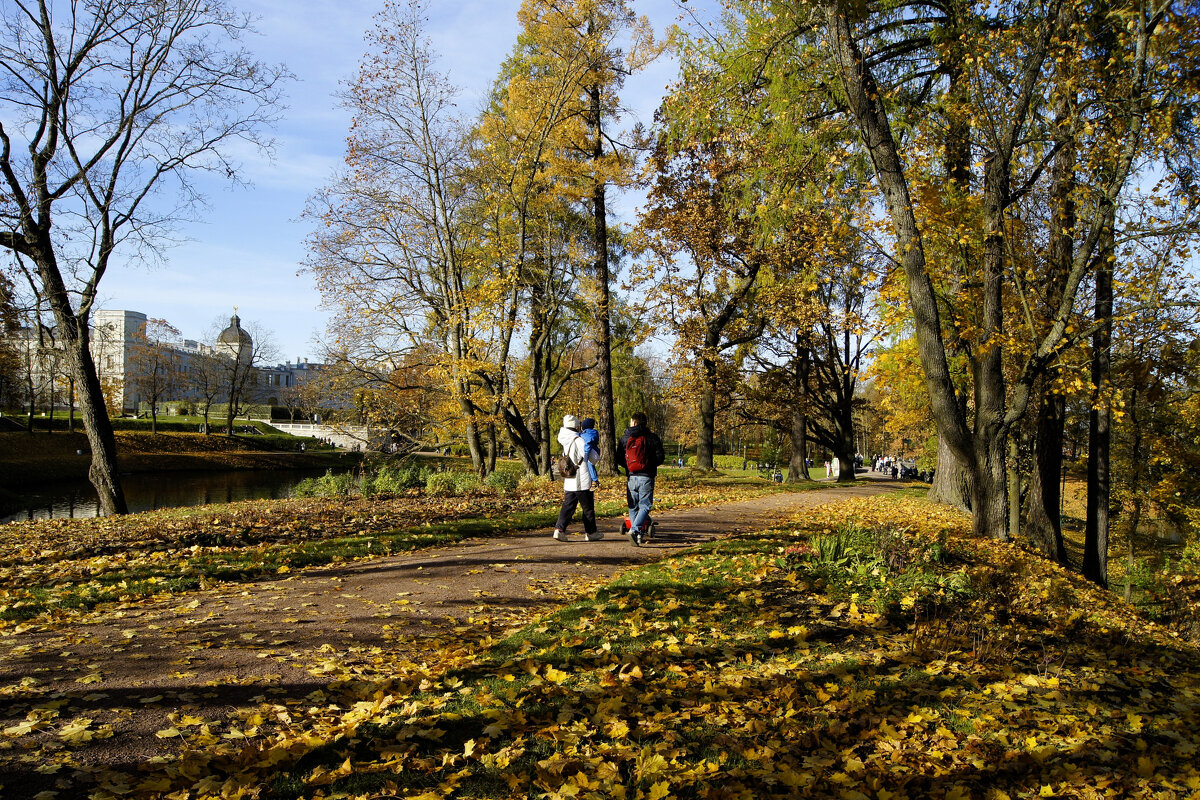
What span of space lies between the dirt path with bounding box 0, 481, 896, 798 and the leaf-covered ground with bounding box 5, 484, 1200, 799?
0.05m

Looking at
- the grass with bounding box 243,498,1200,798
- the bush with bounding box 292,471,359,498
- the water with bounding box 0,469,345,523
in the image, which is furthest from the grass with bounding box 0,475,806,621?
the water with bounding box 0,469,345,523

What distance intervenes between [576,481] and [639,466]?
2.88 feet

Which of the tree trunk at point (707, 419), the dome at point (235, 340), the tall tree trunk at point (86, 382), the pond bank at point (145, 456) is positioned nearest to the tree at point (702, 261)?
the tree trunk at point (707, 419)

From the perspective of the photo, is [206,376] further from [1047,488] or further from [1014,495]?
[1047,488]

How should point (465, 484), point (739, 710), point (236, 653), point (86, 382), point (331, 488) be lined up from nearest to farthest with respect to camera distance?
point (739, 710) < point (236, 653) < point (86, 382) < point (331, 488) < point (465, 484)

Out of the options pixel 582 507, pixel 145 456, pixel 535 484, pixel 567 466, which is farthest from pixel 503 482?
pixel 145 456

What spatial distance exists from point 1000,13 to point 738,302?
1354cm

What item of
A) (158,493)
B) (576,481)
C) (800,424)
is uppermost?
(800,424)

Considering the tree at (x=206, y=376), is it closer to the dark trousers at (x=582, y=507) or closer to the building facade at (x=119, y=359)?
the building facade at (x=119, y=359)

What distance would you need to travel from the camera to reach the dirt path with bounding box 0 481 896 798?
338 centimetres

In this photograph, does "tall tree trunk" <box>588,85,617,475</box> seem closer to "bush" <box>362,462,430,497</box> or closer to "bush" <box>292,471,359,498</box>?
"bush" <box>362,462,430,497</box>

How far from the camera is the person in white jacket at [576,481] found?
8961 mm

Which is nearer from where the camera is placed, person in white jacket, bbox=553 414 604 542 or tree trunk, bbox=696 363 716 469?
person in white jacket, bbox=553 414 604 542

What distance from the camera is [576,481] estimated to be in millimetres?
9102
